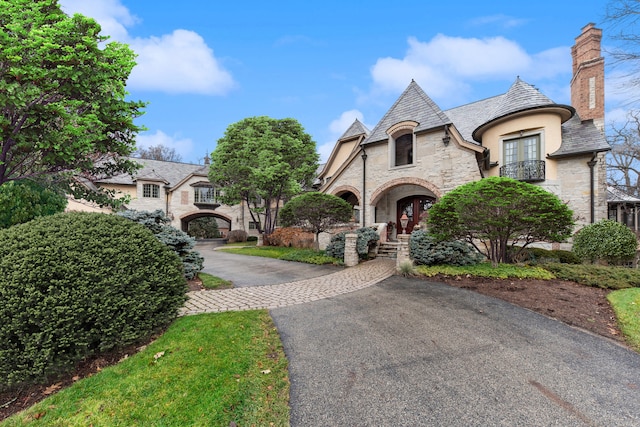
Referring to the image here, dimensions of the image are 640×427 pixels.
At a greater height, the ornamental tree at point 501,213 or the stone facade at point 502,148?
the stone facade at point 502,148

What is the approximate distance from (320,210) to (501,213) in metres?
7.05

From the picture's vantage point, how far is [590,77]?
13312mm

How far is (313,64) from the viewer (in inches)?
432

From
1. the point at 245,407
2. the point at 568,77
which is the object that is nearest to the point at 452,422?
Answer: the point at 245,407

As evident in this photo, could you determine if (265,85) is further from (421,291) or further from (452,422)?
(452,422)

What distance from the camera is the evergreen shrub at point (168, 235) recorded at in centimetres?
737

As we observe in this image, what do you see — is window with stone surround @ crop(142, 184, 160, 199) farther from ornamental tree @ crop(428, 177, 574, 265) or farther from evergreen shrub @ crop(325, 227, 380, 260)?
ornamental tree @ crop(428, 177, 574, 265)

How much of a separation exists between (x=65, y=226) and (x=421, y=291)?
23.4ft

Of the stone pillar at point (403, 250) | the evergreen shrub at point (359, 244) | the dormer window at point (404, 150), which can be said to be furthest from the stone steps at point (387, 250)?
the dormer window at point (404, 150)

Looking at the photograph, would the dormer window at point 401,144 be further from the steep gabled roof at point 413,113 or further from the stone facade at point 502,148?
the steep gabled roof at point 413,113

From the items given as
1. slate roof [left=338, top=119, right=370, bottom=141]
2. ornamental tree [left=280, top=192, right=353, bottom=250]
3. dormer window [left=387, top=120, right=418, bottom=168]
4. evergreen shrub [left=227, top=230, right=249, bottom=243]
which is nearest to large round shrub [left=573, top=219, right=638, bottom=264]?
dormer window [left=387, top=120, right=418, bottom=168]

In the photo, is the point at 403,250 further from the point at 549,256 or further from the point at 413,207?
the point at 413,207

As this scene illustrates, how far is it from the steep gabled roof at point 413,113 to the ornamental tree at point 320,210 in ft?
15.0

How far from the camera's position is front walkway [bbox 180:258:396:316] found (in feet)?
18.5
